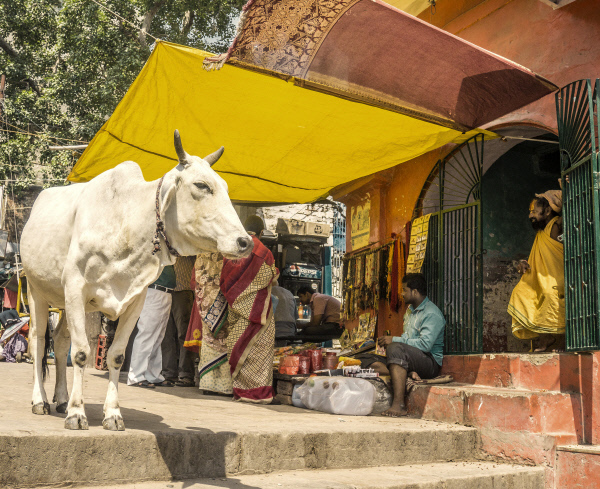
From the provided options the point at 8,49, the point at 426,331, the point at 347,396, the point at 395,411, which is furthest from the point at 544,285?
the point at 8,49

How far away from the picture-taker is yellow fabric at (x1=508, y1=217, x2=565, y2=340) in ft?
17.3

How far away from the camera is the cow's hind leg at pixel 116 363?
3406 millimetres

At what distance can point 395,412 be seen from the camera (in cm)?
552

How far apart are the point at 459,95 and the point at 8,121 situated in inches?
590

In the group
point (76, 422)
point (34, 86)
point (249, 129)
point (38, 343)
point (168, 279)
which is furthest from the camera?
point (34, 86)

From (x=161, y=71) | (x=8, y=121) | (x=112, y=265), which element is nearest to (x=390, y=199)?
(x=161, y=71)

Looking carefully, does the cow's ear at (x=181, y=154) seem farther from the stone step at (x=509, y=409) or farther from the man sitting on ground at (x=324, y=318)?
the man sitting on ground at (x=324, y=318)

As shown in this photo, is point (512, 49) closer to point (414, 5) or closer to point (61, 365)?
point (414, 5)

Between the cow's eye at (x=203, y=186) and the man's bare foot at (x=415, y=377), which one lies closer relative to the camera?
the cow's eye at (x=203, y=186)

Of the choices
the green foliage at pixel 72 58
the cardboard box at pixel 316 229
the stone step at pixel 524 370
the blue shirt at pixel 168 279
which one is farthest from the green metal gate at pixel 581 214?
the green foliage at pixel 72 58

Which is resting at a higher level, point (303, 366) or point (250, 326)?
point (250, 326)

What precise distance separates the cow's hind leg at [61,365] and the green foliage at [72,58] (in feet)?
39.9

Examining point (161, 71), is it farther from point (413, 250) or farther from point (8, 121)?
point (8, 121)

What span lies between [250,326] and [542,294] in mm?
2729
